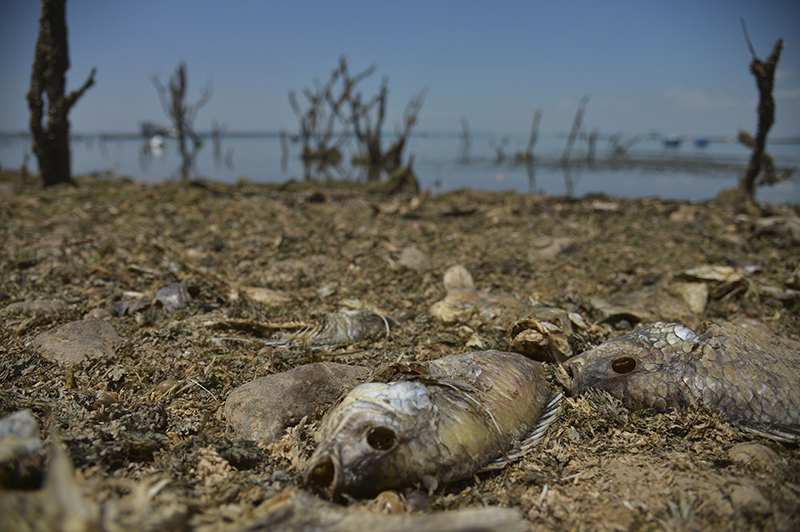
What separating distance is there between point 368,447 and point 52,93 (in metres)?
9.56

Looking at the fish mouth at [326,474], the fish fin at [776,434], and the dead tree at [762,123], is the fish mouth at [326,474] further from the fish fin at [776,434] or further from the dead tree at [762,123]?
the dead tree at [762,123]

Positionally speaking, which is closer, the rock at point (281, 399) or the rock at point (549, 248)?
the rock at point (281, 399)

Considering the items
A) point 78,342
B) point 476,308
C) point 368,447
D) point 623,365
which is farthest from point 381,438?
point 78,342

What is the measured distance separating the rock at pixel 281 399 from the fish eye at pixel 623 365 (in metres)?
1.49

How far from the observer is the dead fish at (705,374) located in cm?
228

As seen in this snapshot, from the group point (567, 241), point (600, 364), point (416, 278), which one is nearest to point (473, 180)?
point (567, 241)

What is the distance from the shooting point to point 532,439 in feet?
7.36

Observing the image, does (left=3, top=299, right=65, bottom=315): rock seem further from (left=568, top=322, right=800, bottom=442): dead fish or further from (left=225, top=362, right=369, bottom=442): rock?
(left=568, top=322, right=800, bottom=442): dead fish

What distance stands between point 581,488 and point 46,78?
33.8 feet

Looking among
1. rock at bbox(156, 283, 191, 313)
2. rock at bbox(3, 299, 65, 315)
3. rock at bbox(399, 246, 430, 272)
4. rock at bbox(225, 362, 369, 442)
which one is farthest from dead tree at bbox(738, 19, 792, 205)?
rock at bbox(3, 299, 65, 315)

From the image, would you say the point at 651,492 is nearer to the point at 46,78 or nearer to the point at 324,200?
the point at 324,200

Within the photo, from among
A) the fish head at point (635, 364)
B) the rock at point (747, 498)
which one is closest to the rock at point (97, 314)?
the fish head at point (635, 364)

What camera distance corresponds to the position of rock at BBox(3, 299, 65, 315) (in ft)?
10.8

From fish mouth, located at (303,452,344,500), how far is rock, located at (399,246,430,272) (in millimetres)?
3140
